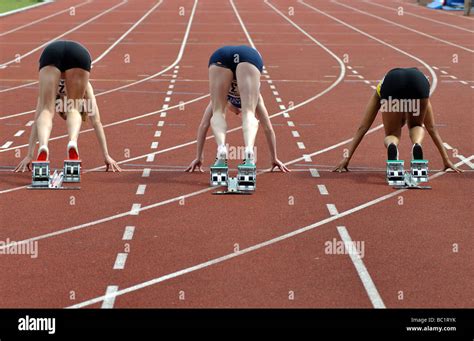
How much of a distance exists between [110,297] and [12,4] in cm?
5597

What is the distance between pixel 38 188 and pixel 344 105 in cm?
1065

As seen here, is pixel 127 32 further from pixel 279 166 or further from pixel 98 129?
pixel 279 166

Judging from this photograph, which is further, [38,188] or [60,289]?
[38,188]

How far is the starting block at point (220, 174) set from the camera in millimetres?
13391

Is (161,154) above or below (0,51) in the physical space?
below

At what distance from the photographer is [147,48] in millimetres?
36938

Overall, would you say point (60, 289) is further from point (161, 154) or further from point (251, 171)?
point (161, 154)

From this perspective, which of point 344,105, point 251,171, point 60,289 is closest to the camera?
point 60,289

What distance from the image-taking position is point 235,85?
13695 mm

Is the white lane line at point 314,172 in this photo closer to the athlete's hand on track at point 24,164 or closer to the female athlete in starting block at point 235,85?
the female athlete in starting block at point 235,85

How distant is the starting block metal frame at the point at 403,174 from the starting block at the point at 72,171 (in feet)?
13.3

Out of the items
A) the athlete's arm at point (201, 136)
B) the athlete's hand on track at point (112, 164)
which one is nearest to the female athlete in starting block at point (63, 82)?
the athlete's hand on track at point (112, 164)
